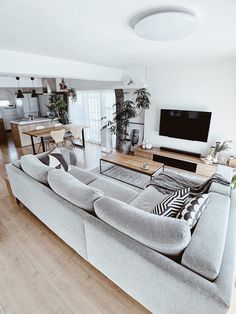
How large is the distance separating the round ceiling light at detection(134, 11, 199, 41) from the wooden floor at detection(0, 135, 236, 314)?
222 centimetres

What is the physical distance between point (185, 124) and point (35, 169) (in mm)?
3220

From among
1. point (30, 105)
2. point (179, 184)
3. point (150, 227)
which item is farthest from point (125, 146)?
point (30, 105)

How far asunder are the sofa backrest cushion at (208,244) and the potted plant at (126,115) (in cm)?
327

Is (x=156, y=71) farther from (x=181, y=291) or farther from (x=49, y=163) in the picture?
(x=181, y=291)

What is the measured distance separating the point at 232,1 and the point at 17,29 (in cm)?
172

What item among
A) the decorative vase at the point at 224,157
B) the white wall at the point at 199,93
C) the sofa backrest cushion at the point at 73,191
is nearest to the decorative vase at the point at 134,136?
the white wall at the point at 199,93

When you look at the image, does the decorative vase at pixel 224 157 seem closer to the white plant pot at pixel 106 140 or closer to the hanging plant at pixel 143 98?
the hanging plant at pixel 143 98

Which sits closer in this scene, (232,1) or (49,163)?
(232,1)

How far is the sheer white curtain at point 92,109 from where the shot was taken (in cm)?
540

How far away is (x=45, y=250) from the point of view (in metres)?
1.96

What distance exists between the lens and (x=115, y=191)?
7.50 feet

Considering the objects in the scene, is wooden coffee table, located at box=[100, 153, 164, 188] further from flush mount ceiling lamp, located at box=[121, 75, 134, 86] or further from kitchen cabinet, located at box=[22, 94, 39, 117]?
kitchen cabinet, located at box=[22, 94, 39, 117]

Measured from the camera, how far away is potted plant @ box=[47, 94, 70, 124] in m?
6.12

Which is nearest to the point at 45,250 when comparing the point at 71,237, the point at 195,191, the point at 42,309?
the point at 71,237
